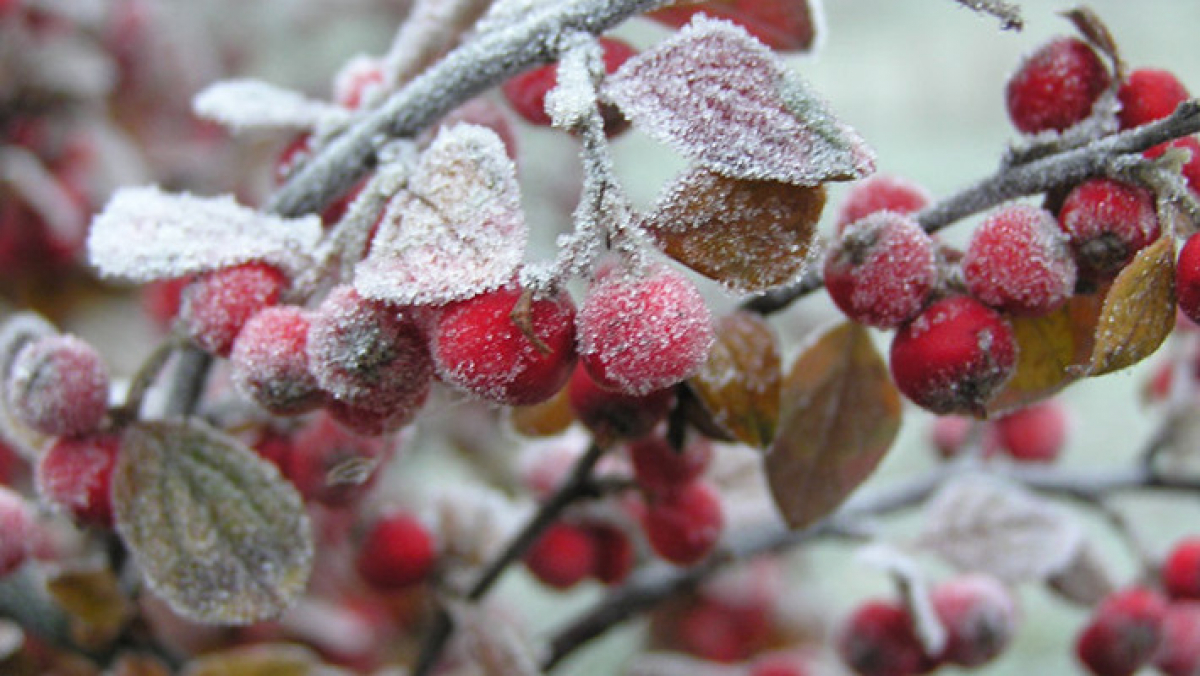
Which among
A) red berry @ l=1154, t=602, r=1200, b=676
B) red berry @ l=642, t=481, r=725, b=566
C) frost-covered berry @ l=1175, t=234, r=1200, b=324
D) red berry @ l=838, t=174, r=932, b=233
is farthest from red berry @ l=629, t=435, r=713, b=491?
red berry @ l=1154, t=602, r=1200, b=676

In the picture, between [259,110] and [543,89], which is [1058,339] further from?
[259,110]

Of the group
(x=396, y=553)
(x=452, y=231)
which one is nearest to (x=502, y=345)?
(x=452, y=231)

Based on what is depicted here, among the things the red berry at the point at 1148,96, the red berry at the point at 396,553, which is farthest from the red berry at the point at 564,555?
the red berry at the point at 1148,96

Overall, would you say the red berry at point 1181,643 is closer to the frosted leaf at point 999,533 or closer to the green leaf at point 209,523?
the frosted leaf at point 999,533

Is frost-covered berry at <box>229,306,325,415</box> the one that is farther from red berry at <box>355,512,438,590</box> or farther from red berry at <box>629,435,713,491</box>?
red berry at <box>355,512,438,590</box>

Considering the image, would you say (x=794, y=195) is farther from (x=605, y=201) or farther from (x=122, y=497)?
(x=122, y=497)

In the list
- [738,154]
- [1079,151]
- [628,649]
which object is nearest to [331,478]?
[738,154]
